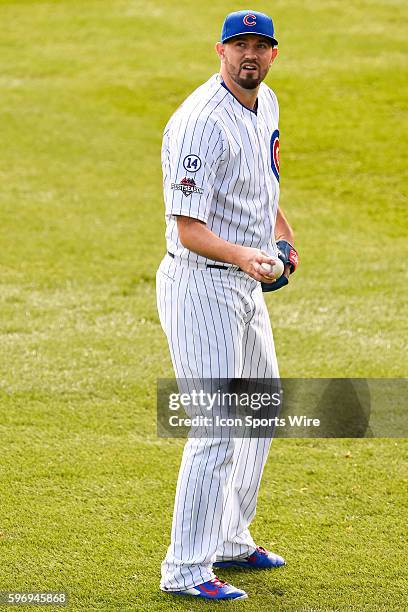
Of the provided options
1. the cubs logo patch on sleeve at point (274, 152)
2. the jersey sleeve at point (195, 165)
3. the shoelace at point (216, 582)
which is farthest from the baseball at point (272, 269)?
the shoelace at point (216, 582)

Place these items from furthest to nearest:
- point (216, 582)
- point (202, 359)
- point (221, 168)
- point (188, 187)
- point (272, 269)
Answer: point (216, 582), point (202, 359), point (221, 168), point (188, 187), point (272, 269)

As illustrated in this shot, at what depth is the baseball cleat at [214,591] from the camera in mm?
3750

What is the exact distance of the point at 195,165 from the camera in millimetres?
3447

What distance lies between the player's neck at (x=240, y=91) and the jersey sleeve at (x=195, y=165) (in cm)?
21

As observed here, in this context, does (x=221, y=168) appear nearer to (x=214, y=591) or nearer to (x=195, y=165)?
(x=195, y=165)

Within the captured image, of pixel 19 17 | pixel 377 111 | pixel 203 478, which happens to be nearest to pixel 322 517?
pixel 203 478

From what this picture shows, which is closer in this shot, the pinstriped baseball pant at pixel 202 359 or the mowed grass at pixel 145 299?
the pinstriped baseball pant at pixel 202 359

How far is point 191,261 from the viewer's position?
143 inches

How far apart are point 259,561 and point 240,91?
1.79 metres

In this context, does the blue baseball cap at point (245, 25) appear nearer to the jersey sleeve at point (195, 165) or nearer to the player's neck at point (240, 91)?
the player's neck at point (240, 91)

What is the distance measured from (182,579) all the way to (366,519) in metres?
1.03

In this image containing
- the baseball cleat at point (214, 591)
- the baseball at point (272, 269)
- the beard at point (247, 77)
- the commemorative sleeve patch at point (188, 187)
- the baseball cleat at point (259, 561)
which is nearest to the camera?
the baseball at point (272, 269)

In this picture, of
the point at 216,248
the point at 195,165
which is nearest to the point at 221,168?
the point at 195,165

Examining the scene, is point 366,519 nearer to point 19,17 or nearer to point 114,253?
point 114,253
